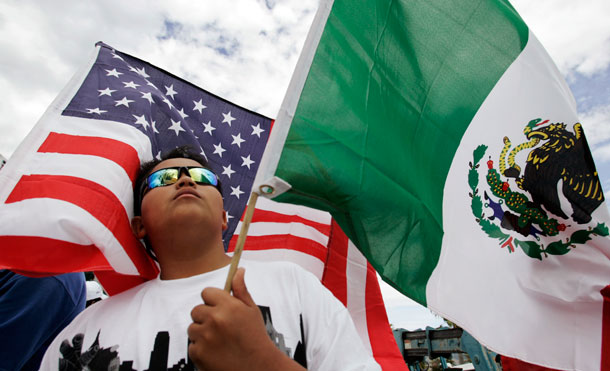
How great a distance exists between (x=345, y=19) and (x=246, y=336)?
1.41 metres

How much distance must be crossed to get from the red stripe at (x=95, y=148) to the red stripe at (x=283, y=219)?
1220mm

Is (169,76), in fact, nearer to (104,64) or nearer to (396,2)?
(104,64)

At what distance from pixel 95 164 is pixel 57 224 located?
1.26 feet

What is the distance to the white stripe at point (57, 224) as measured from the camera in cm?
162

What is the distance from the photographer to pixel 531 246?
2225mm

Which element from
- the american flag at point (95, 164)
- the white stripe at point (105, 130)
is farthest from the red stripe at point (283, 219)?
the white stripe at point (105, 130)

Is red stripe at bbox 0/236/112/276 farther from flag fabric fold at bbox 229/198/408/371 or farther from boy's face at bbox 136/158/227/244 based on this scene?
flag fabric fold at bbox 229/198/408/371

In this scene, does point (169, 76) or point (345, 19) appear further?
point (169, 76)

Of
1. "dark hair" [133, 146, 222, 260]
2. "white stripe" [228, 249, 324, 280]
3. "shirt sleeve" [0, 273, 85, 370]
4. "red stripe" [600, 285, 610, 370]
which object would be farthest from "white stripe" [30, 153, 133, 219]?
"red stripe" [600, 285, 610, 370]

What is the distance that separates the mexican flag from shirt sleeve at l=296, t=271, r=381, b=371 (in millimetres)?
300

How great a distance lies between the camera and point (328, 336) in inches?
56.7

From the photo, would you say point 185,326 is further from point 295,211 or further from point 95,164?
point 295,211

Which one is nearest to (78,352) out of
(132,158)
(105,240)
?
(105,240)

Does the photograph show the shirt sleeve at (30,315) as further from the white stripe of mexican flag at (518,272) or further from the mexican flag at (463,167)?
the white stripe of mexican flag at (518,272)
